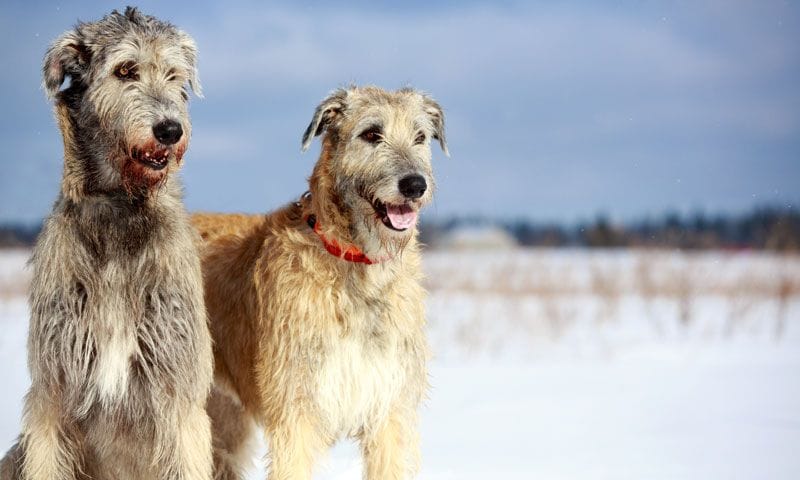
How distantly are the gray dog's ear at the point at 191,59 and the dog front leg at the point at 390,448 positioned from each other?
2121 millimetres

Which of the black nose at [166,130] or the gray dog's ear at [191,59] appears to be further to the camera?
the gray dog's ear at [191,59]

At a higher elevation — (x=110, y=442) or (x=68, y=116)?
(x=68, y=116)

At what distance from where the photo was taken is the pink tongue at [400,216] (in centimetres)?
495

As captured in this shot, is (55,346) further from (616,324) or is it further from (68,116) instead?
(616,324)

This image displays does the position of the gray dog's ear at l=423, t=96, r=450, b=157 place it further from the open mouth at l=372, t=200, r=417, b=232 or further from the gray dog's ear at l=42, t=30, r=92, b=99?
the gray dog's ear at l=42, t=30, r=92, b=99

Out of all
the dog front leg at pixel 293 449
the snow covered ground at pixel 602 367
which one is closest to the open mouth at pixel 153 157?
the dog front leg at pixel 293 449

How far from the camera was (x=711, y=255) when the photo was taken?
15336 millimetres

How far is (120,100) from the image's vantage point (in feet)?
14.5

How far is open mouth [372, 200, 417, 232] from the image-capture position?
4.95 metres

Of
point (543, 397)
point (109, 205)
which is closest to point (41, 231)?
point (109, 205)

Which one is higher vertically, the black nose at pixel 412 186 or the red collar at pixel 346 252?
the black nose at pixel 412 186

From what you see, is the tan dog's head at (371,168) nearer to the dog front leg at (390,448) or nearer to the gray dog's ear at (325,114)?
the gray dog's ear at (325,114)

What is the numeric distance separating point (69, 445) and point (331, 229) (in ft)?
5.84

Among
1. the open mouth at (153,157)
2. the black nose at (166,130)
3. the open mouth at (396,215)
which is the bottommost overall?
the open mouth at (396,215)
